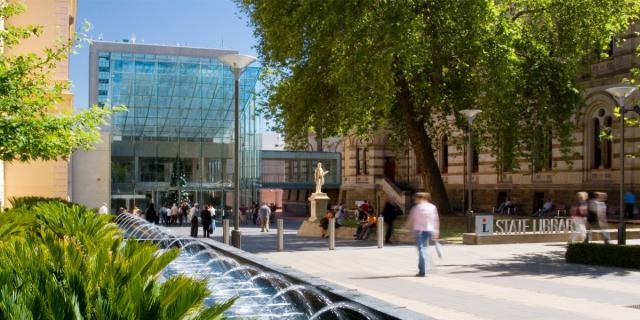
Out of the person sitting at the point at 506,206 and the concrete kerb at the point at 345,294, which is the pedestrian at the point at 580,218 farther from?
the person sitting at the point at 506,206

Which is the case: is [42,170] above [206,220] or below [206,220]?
above

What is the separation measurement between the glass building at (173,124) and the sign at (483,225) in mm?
35219

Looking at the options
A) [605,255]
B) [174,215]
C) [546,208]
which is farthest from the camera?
[174,215]

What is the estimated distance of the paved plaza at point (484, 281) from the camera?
12148 millimetres

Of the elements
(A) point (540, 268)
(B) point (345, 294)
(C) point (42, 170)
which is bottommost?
(A) point (540, 268)

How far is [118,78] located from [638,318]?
54.3 metres

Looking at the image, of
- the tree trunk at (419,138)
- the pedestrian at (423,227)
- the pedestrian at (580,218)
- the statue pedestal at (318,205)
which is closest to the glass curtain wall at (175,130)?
the statue pedestal at (318,205)

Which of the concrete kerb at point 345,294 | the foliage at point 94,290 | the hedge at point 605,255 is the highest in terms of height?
the foliage at point 94,290

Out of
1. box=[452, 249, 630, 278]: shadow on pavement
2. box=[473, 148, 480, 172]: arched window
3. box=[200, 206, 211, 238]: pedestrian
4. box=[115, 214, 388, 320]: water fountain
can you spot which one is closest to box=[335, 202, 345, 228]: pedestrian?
box=[200, 206, 211, 238]: pedestrian

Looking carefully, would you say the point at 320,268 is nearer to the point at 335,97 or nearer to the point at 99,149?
the point at 335,97

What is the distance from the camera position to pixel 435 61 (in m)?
30.6

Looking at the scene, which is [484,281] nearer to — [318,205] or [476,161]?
[318,205]

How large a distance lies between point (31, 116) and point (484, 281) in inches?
476

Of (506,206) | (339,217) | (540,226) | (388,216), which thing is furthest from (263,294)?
(506,206)
